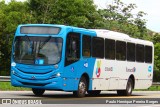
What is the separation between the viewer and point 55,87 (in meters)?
20.4

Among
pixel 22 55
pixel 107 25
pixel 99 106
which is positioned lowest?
pixel 99 106

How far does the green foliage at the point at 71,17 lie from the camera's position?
61.4 meters

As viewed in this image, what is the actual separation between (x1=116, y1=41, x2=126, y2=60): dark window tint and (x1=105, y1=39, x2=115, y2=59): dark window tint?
0.46m

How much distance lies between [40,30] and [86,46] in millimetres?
2147

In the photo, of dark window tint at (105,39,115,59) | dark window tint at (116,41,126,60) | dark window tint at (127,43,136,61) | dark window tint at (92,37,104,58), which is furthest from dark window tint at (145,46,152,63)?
dark window tint at (92,37,104,58)

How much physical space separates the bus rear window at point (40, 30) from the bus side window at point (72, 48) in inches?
21.8

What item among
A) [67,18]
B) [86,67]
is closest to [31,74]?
[86,67]

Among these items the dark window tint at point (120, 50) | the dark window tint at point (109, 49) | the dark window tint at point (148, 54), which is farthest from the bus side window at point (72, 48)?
the dark window tint at point (148, 54)

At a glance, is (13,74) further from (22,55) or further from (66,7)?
(66,7)

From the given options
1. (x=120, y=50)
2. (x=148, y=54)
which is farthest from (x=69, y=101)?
(x=148, y=54)

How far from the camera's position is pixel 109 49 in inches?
965

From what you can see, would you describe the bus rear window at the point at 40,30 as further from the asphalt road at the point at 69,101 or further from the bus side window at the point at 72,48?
the asphalt road at the point at 69,101

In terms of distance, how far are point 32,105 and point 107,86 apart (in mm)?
8620

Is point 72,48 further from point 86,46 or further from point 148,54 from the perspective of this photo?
point 148,54
